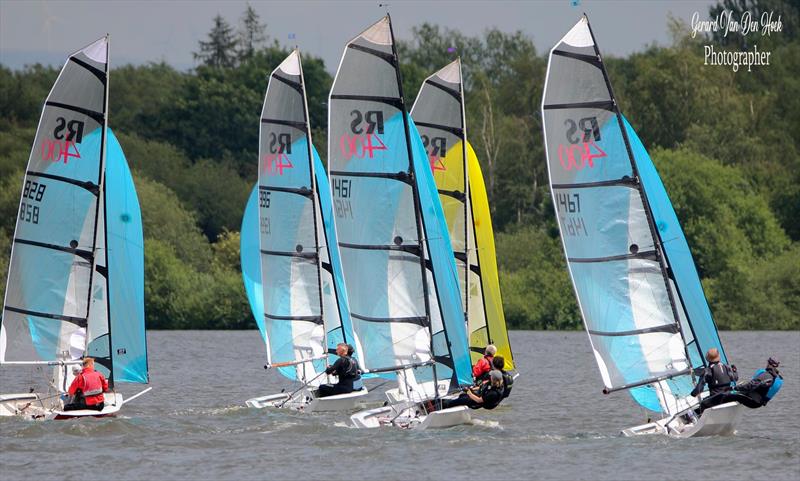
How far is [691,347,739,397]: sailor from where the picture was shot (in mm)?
19328

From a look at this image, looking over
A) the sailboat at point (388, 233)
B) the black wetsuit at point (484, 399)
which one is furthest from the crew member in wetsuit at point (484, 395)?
the sailboat at point (388, 233)

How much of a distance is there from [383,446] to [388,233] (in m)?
3.29

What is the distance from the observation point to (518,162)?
212ft

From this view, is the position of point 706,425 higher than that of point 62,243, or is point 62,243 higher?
point 62,243

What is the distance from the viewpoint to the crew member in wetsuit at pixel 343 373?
2326 centimetres

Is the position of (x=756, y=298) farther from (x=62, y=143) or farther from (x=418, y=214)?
(x=62, y=143)

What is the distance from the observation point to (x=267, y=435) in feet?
71.8

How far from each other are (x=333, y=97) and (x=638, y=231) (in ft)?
16.0

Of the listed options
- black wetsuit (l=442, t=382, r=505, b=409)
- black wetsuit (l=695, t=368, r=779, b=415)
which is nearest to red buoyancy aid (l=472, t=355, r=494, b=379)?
black wetsuit (l=442, t=382, r=505, b=409)

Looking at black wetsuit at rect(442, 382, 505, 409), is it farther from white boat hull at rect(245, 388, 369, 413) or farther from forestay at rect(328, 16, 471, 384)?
white boat hull at rect(245, 388, 369, 413)

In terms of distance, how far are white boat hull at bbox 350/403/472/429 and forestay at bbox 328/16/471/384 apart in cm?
67

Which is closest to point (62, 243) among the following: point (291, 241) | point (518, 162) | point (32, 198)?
point (32, 198)

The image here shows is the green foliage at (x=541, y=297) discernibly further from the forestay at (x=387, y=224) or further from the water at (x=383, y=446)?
the forestay at (x=387, y=224)

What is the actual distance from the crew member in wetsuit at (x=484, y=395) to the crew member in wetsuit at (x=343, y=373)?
Result: 95.2 inches
